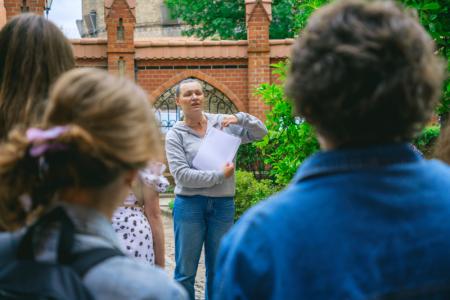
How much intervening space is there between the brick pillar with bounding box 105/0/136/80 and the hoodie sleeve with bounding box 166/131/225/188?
43.2 feet

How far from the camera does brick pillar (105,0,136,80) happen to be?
19.0 metres

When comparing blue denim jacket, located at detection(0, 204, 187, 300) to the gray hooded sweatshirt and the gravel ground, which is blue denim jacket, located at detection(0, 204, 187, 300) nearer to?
the gray hooded sweatshirt

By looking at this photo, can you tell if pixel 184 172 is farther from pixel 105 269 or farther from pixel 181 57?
pixel 181 57

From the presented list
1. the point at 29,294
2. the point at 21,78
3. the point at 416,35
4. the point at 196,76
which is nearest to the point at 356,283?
the point at 416,35

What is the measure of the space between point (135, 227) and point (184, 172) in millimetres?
2070

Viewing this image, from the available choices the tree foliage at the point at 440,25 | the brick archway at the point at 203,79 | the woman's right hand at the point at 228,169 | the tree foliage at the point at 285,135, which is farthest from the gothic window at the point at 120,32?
the tree foliage at the point at 440,25

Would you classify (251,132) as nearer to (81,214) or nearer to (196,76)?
(81,214)

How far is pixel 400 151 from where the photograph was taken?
1763mm

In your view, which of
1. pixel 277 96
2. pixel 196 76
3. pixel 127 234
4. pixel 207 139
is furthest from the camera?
pixel 196 76

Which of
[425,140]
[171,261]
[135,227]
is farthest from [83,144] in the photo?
[425,140]

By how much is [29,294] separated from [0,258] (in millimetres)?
140

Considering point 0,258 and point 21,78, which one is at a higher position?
point 21,78

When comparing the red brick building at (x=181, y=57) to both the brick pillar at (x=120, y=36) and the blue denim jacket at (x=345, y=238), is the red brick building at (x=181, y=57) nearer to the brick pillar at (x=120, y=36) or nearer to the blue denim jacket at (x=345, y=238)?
the brick pillar at (x=120, y=36)

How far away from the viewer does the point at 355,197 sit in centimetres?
169
